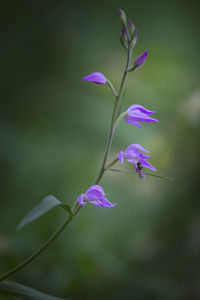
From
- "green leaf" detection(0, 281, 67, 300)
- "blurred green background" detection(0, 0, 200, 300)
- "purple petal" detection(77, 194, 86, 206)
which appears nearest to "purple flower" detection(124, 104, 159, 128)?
"purple petal" detection(77, 194, 86, 206)

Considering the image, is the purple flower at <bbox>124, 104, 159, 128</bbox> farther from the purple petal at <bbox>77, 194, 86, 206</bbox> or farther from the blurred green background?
the blurred green background

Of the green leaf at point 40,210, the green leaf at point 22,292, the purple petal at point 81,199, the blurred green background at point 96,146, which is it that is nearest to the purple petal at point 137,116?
the purple petal at point 81,199

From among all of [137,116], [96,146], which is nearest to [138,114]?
[137,116]

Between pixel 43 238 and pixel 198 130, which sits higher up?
pixel 198 130

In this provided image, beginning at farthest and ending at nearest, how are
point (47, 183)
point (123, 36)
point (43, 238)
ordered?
point (47, 183)
point (43, 238)
point (123, 36)

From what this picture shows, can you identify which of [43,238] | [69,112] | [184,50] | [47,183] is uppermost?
[184,50]

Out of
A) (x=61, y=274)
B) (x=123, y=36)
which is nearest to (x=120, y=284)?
(x=61, y=274)

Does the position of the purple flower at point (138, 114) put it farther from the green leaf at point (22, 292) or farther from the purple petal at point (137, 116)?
the green leaf at point (22, 292)

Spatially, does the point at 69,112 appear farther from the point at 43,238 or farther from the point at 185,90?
the point at 43,238
